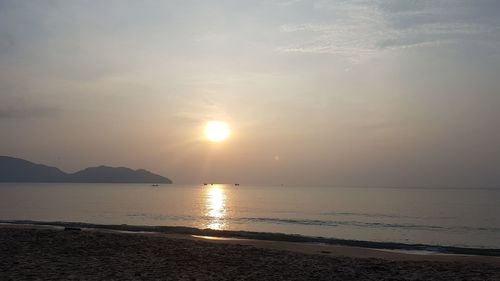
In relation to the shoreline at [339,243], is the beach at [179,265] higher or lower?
lower

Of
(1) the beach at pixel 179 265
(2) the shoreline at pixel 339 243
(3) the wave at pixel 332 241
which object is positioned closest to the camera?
(1) the beach at pixel 179 265

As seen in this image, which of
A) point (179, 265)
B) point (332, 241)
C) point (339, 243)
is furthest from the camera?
point (332, 241)

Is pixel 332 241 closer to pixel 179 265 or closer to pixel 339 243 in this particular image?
pixel 339 243

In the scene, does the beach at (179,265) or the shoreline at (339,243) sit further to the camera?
the shoreline at (339,243)

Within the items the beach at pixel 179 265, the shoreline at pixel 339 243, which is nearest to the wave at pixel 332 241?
the shoreline at pixel 339 243

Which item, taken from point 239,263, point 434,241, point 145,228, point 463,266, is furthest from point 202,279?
point 434,241

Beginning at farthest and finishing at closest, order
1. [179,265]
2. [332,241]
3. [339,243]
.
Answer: [332,241] < [339,243] < [179,265]

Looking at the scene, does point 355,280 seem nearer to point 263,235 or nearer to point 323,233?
point 263,235

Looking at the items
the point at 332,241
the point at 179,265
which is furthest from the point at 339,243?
the point at 179,265

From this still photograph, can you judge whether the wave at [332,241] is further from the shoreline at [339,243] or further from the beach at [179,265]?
the beach at [179,265]

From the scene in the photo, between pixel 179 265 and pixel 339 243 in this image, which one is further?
pixel 339 243

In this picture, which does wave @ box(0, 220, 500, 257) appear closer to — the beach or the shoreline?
the shoreline

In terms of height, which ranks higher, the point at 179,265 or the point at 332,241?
the point at 332,241

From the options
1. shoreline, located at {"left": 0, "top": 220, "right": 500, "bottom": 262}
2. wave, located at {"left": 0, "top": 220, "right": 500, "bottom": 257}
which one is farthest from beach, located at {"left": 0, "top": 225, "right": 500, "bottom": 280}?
wave, located at {"left": 0, "top": 220, "right": 500, "bottom": 257}
